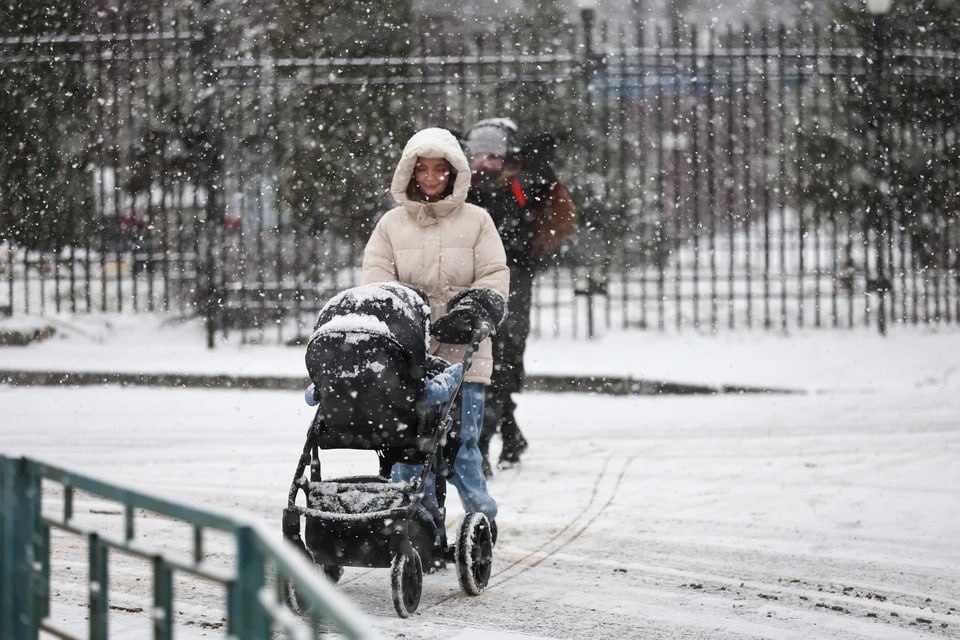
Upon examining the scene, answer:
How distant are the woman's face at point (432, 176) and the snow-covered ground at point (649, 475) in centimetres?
160

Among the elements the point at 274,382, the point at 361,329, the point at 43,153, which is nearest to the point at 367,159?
the point at 274,382

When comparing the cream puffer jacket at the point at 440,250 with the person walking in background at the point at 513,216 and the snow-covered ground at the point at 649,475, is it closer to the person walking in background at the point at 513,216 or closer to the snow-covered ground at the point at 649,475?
the snow-covered ground at the point at 649,475

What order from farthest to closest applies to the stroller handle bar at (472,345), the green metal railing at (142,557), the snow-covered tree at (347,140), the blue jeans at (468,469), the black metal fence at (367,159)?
the snow-covered tree at (347,140)
the black metal fence at (367,159)
the blue jeans at (468,469)
the stroller handle bar at (472,345)
the green metal railing at (142,557)

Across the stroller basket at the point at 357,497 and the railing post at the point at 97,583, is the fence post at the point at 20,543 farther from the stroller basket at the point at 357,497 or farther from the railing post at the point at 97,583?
the stroller basket at the point at 357,497

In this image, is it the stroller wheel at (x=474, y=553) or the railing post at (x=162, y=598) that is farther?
the stroller wheel at (x=474, y=553)

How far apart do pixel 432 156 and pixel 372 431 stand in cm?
127

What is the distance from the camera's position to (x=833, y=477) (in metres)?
7.68

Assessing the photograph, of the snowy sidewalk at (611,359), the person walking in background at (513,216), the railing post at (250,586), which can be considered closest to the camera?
the railing post at (250,586)

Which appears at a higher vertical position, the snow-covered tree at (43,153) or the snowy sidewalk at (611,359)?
the snow-covered tree at (43,153)

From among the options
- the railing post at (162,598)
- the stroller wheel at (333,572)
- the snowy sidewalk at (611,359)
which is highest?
the railing post at (162,598)

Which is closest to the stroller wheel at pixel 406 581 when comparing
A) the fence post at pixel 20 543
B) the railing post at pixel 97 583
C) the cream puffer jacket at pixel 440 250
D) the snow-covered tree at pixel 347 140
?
the cream puffer jacket at pixel 440 250

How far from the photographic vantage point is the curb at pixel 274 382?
11141mm

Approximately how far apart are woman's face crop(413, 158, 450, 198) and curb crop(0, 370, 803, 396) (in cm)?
581

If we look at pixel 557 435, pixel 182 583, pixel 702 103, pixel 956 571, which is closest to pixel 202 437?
pixel 557 435
